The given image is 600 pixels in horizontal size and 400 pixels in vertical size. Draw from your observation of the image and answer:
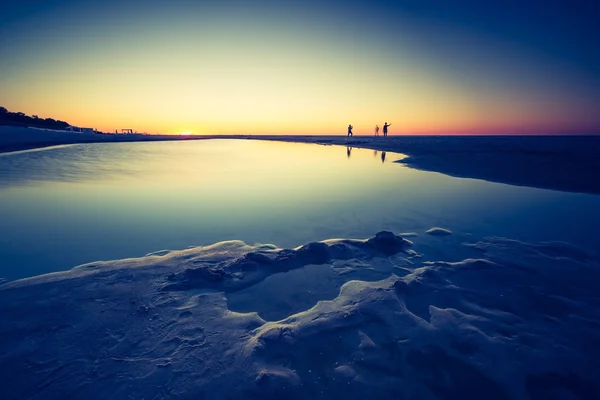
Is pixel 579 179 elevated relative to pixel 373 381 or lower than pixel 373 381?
elevated

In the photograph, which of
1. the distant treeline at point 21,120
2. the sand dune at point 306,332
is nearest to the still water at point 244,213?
the sand dune at point 306,332

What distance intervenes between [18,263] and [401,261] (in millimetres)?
6466

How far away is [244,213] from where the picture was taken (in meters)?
7.45

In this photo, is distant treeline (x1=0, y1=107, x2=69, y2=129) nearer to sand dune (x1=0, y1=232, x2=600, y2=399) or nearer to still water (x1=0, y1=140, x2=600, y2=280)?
still water (x1=0, y1=140, x2=600, y2=280)

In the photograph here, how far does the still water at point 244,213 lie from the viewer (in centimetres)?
536

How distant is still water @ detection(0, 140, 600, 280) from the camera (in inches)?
211

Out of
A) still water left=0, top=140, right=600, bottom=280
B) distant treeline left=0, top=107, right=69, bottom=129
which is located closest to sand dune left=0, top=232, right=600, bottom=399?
still water left=0, top=140, right=600, bottom=280

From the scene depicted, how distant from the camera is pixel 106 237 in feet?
18.5

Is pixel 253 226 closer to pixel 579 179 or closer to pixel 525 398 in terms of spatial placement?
pixel 525 398

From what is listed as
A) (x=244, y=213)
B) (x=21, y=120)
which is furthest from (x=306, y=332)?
(x=21, y=120)

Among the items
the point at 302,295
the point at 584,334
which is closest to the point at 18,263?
the point at 302,295

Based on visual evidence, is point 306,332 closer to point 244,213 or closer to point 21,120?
point 244,213

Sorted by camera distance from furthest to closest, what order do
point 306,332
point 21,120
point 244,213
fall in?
point 21,120 → point 244,213 → point 306,332

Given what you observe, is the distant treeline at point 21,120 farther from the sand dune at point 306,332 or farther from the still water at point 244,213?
the sand dune at point 306,332
